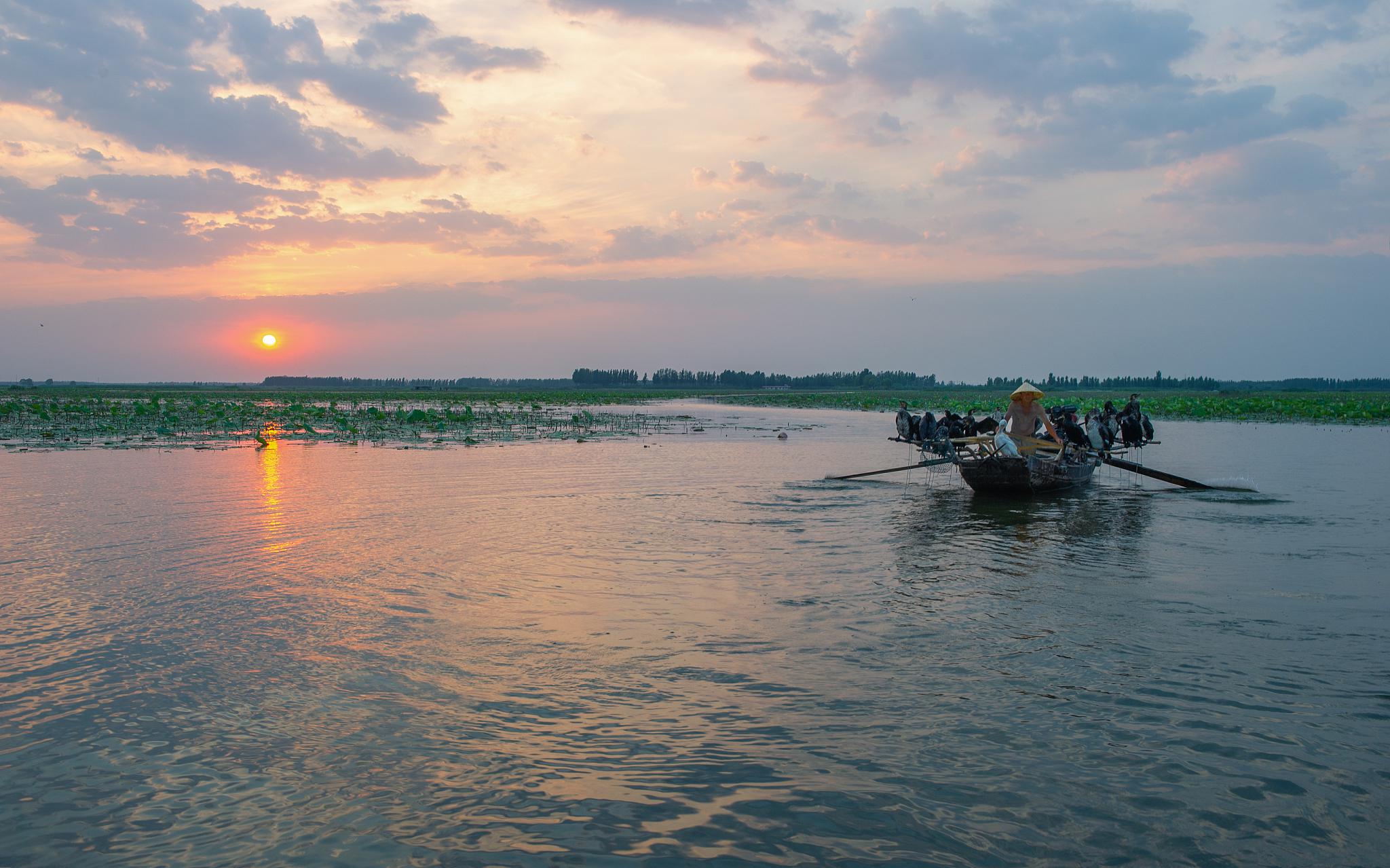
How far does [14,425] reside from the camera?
33188 mm

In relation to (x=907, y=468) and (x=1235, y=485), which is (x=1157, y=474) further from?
(x=907, y=468)

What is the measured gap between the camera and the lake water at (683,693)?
4.23 m

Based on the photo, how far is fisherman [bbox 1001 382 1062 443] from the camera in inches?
704

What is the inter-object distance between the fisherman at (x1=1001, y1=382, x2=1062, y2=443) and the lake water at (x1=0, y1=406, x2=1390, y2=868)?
4.88m

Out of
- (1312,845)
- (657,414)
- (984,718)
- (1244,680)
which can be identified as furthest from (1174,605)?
(657,414)

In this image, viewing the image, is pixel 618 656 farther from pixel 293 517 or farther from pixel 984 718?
pixel 293 517

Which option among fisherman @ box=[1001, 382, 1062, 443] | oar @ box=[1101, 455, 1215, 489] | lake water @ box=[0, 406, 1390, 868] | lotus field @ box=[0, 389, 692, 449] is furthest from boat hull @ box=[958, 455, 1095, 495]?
lotus field @ box=[0, 389, 692, 449]

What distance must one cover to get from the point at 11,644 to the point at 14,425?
1328 inches

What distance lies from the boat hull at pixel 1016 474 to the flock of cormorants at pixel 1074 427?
1926 mm

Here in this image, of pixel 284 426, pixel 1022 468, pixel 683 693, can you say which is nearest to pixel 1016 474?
pixel 1022 468

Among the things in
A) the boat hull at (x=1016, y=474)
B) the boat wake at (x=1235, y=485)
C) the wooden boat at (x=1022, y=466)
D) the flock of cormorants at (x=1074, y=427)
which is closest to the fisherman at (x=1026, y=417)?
the wooden boat at (x=1022, y=466)

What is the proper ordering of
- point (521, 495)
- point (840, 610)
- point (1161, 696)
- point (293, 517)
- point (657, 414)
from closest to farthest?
1. point (1161, 696)
2. point (840, 610)
3. point (293, 517)
4. point (521, 495)
5. point (657, 414)

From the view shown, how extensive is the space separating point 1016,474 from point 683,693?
12.5 meters

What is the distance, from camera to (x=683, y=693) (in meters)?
6.07
